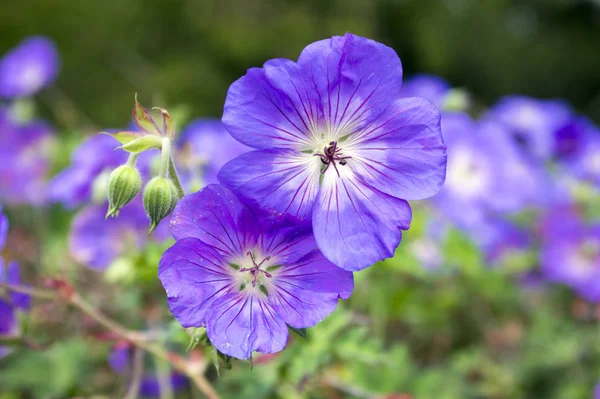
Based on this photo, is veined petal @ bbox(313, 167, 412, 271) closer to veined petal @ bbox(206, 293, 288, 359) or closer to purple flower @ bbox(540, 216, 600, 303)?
veined petal @ bbox(206, 293, 288, 359)

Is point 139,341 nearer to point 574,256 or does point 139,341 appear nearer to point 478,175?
point 478,175

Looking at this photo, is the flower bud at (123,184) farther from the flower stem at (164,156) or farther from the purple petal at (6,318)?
the purple petal at (6,318)

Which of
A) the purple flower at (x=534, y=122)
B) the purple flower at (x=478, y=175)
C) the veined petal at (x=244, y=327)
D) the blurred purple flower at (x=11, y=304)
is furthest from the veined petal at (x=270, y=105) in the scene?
the purple flower at (x=534, y=122)

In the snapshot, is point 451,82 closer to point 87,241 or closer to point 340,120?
point 87,241

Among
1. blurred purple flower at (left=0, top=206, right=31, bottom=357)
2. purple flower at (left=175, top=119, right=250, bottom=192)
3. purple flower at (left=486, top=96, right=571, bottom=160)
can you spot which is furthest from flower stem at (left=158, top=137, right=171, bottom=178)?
purple flower at (left=486, top=96, right=571, bottom=160)

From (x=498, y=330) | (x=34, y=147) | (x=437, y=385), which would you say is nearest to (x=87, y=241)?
(x=34, y=147)

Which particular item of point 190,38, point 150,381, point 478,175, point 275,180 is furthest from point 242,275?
point 190,38
